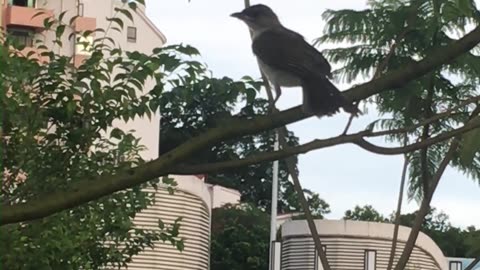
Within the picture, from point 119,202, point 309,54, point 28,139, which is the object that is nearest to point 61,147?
point 28,139

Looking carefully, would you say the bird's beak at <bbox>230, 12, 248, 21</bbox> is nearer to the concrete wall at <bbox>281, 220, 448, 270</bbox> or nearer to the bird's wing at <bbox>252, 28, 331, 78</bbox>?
the bird's wing at <bbox>252, 28, 331, 78</bbox>

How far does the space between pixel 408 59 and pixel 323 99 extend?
343 cm

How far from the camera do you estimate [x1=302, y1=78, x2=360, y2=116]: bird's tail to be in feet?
11.4

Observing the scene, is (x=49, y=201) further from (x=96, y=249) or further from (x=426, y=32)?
(x=426, y=32)

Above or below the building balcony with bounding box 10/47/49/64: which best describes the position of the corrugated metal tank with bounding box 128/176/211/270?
above

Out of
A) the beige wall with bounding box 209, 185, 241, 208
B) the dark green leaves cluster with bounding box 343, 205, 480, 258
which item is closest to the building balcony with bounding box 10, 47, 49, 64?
the dark green leaves cluster with bounding box 343, 205, 480, 258

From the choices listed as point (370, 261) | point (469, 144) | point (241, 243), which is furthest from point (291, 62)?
point (241, 243)

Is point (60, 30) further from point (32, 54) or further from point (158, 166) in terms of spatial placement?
point (158, 166)

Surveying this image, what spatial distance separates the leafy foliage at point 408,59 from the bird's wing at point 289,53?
1764 millimetres

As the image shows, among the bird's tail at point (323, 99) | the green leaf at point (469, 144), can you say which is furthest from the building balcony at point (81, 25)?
the bird's tail at point (323, 99)

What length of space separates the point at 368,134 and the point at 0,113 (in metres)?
2.42

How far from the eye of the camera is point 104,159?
20.6ft

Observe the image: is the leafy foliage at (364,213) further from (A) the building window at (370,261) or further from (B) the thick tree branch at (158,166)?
(B) the thick tree branch at (158,166)

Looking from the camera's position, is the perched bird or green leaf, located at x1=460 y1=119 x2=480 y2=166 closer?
the perched bird
